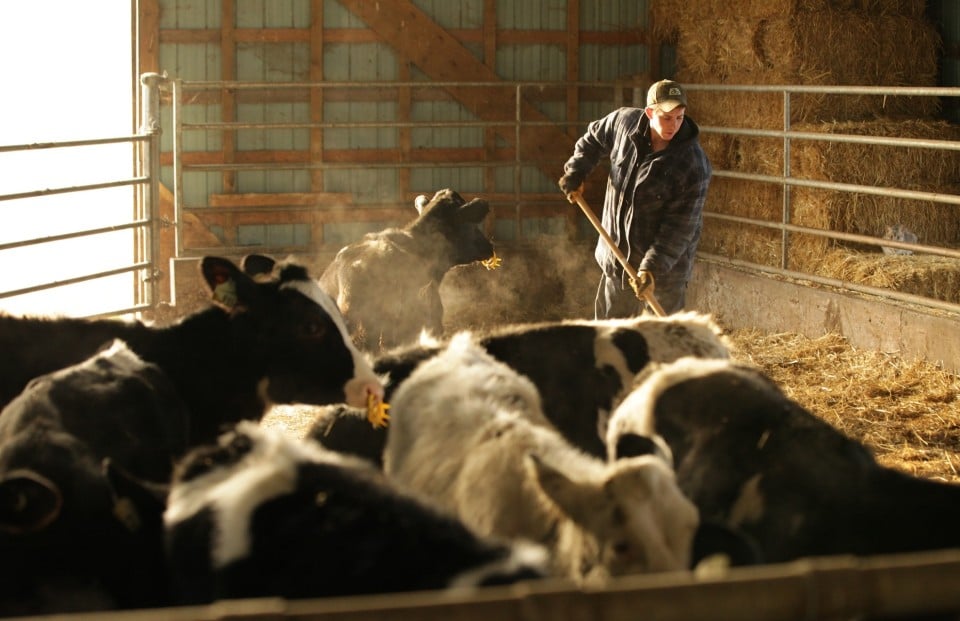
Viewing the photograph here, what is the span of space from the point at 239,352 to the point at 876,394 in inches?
194

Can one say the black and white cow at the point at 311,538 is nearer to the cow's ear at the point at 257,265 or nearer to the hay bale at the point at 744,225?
the cow's ear at the point at 257,265

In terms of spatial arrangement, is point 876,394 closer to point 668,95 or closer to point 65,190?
point 668,95

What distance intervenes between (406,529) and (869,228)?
29.4 ft

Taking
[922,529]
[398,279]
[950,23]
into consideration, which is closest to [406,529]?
[922,529]

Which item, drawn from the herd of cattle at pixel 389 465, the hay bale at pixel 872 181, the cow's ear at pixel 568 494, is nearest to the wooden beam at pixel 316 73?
the hay bale at pixel 872 181

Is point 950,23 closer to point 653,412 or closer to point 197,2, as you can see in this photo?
point 197,2

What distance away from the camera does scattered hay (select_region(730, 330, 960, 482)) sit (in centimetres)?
680

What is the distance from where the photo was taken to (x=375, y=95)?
40.7 feet

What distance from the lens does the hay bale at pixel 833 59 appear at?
11.0 metres

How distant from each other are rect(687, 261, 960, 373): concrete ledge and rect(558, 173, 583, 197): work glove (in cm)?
277

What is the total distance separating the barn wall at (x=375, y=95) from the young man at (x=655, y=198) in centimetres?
410

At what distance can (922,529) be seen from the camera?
3.10 metres

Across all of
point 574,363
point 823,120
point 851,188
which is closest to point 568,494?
point 574,363

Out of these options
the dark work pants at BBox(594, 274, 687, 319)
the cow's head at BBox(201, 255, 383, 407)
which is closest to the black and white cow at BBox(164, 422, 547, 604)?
the cow's head at BBox(201, 255, 383, 407)
